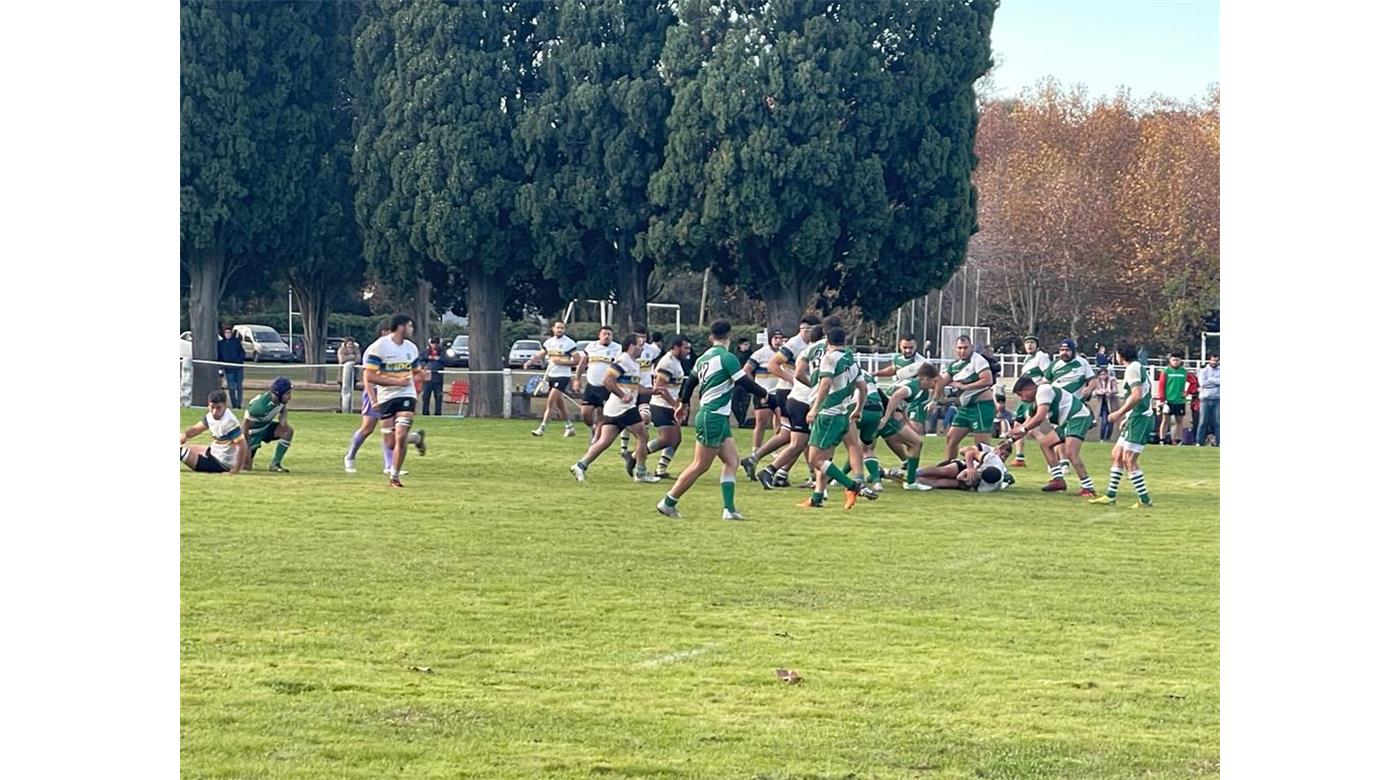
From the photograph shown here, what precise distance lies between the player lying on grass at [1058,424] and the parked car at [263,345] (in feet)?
135

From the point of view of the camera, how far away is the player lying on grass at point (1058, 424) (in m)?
18.5

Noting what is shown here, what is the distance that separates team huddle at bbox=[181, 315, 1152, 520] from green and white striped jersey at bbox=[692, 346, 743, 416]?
37cm

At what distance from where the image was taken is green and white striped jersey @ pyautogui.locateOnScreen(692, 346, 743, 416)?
1504 cm

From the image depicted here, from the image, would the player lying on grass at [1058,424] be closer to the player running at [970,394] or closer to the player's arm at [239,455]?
the player running at [970,394]

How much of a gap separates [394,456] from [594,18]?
18118mm

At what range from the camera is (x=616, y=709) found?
25.6 ft

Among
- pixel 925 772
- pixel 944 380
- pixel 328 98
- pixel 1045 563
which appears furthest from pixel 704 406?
pixel 328 98

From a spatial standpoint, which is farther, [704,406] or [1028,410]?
[1028,410]

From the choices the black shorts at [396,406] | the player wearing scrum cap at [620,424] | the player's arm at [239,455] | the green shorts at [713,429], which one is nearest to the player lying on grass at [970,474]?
the player wearing scrum cap at [620,424]

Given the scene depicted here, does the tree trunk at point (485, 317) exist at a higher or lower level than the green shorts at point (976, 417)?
higher

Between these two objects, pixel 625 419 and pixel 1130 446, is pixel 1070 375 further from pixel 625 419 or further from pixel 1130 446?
pixel 625 419

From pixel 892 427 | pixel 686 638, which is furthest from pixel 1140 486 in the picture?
pixel 686 638

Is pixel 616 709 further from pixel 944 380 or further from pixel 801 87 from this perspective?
pixel 801 87

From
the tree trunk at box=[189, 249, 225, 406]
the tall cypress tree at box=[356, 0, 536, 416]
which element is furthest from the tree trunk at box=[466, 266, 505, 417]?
the tree trunk at box=[189, 249, 225, 406]
